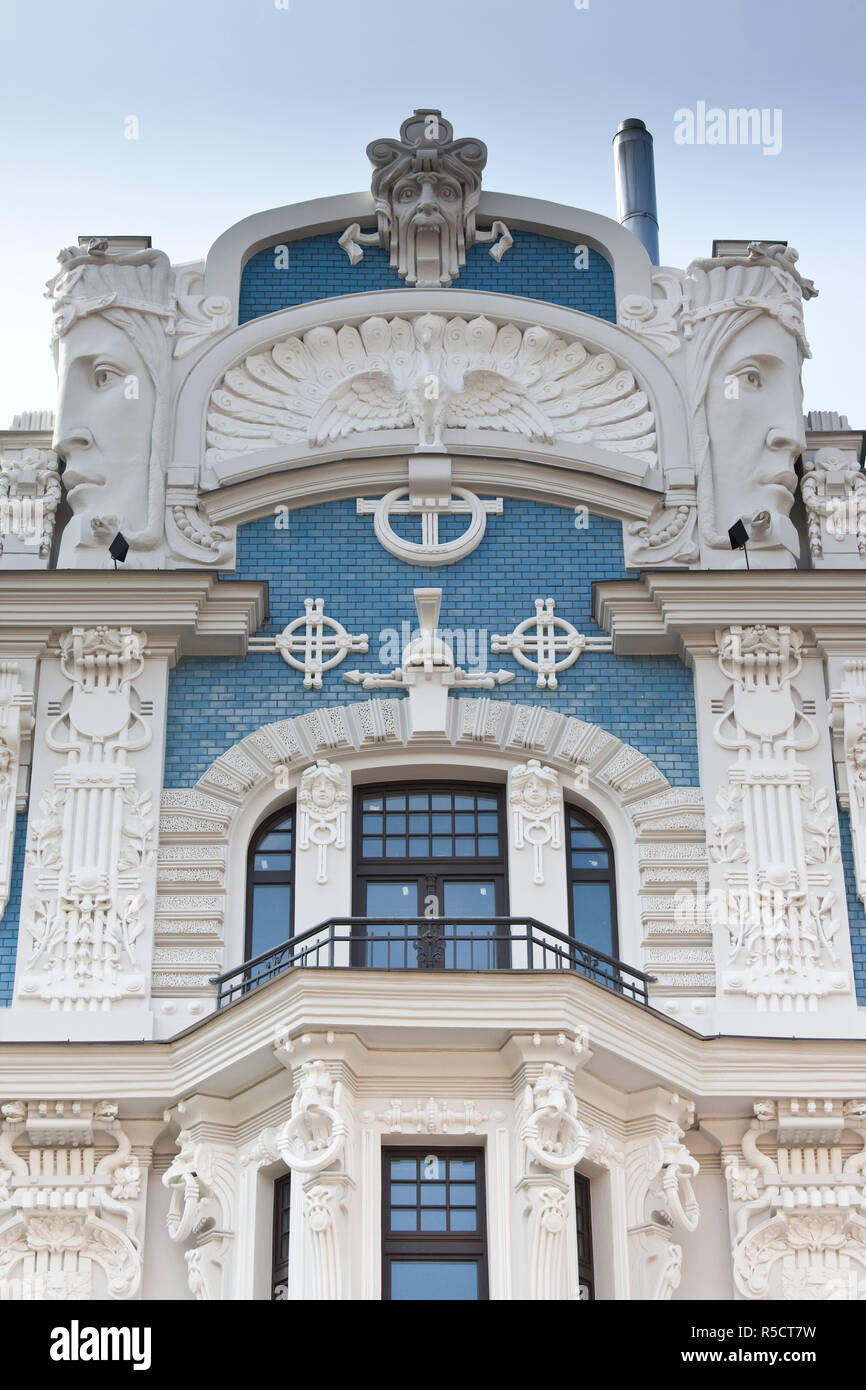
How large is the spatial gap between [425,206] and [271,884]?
253 inches

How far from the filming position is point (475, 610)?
69.9 ft

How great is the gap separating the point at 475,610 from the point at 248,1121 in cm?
489

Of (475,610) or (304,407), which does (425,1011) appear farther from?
(304,407)

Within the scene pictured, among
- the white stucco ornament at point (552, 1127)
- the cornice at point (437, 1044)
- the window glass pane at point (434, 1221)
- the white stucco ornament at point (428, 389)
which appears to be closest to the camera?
the white stucco ornament at point (552, 1127)

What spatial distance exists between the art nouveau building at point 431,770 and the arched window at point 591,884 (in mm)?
34

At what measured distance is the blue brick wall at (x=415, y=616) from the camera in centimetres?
2070

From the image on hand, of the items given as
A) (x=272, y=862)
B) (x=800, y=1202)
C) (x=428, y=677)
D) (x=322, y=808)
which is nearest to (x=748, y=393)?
(x=428, y=677)

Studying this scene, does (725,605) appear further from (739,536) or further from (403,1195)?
(403,1195)

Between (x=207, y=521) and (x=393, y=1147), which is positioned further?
(x=207, y=521)

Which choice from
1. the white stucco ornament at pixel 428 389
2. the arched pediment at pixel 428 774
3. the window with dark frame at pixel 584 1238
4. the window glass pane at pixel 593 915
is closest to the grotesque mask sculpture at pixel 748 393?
the white stucco ornament at pixel 428 389

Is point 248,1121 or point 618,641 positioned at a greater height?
point 618,641

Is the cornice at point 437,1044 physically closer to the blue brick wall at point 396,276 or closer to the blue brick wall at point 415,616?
the blue brick wall at point 415,616
